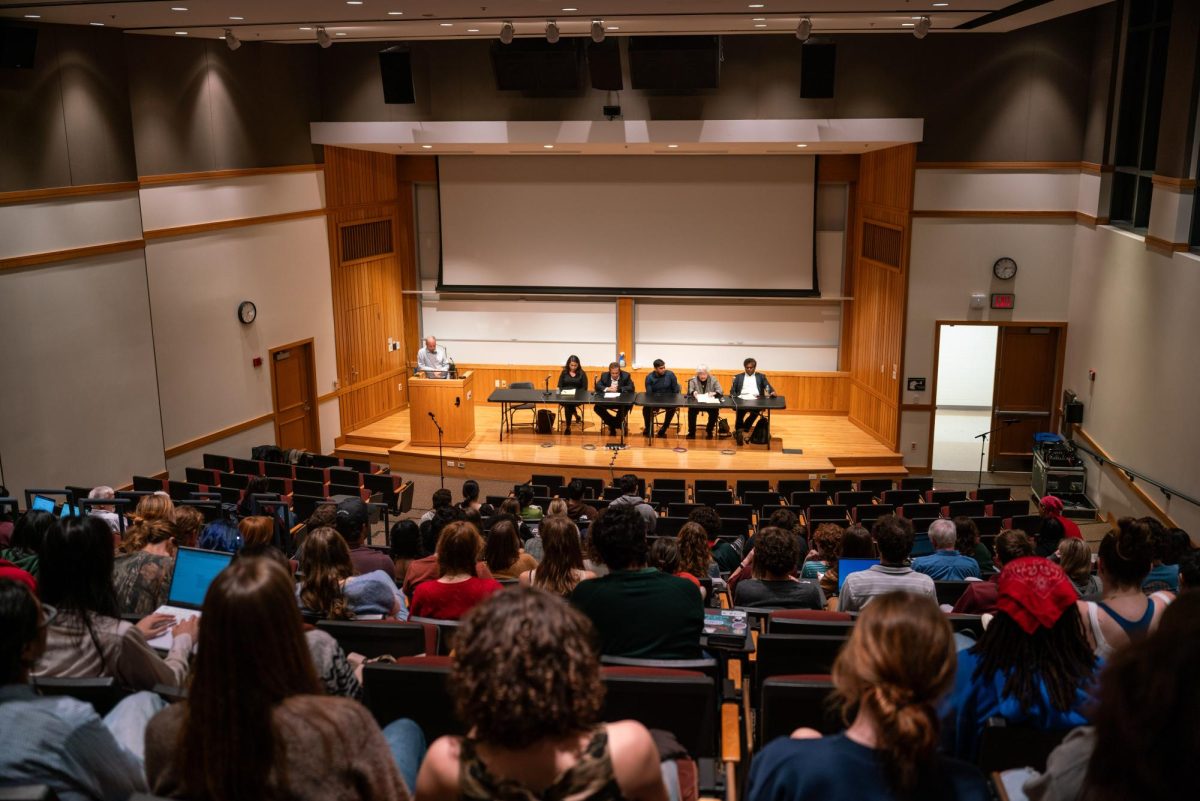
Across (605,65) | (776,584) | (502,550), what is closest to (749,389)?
(605,65)

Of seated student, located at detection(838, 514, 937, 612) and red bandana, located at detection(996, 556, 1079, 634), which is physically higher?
red bandana, located at detection(996, 556, 1079, 634)

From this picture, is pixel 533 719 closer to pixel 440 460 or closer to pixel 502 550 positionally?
pixel 502 550

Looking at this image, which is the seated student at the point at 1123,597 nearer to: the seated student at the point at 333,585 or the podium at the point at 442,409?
the seated student at the point at 333,585

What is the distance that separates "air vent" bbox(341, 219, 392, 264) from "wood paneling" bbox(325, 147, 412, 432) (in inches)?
3.0

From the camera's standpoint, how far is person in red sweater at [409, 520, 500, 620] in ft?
13.1

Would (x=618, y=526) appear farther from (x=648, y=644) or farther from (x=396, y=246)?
(x=396, y=246)

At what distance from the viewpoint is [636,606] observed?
3170mm

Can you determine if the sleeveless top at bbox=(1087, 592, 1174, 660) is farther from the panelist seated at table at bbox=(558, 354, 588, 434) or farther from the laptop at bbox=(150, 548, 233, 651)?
the panelist seated at table at bbox=(558, 354, 588, 434)

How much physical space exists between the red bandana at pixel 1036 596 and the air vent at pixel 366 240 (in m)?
13.0

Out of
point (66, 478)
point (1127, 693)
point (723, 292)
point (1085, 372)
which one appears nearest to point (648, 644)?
point (1127, 693)

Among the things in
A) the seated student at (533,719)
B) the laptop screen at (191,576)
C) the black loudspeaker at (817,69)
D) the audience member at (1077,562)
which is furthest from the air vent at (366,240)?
the seated student at (533,719)

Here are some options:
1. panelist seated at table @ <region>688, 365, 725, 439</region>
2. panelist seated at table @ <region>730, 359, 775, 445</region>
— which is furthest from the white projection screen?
panelist seated at table @ <region>688, 365, 725, 439</region>

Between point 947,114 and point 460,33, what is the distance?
246 inches

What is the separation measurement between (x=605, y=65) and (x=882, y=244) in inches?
191
